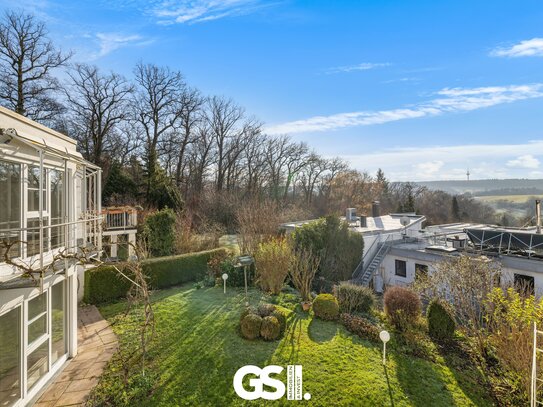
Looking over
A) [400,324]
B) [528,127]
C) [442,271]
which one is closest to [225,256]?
[400,324]

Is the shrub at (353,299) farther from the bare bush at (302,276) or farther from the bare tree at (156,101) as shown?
the bare tree at (156,101)

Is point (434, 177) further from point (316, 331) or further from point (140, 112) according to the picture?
point (316, 331)

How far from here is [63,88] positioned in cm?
2286

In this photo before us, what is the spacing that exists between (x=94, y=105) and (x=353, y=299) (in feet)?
82.2

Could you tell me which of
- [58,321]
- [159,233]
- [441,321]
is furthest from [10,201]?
[441,321]

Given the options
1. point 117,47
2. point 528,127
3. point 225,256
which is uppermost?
point 117,47

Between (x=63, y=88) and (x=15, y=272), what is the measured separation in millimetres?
23211

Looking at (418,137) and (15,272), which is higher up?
(418,137)

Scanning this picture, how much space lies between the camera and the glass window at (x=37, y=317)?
19.2 feet

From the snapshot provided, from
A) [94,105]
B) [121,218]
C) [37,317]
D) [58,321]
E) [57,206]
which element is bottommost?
[58,321]

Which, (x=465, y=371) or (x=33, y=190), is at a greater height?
(x=33, y=190)

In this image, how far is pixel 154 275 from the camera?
43.6 ft

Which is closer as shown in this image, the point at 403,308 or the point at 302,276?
the point at 403,308

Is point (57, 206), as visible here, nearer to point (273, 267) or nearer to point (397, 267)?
point (273, 267)
